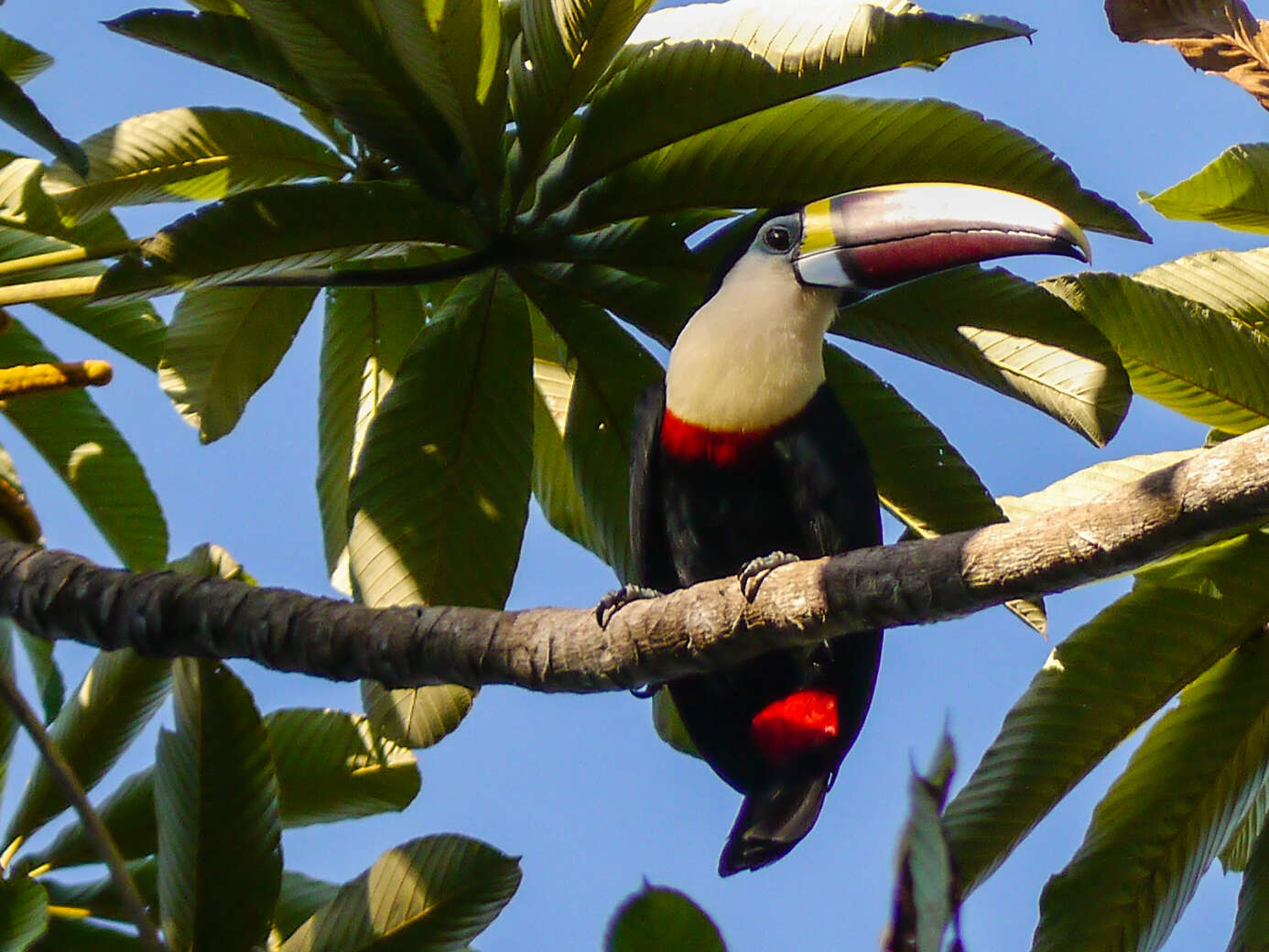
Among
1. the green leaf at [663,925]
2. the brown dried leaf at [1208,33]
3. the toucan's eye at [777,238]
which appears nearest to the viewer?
the green leaf at [663,925]

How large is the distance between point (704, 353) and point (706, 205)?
1.51 feet

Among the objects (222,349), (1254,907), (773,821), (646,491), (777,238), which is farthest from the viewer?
(777,238)

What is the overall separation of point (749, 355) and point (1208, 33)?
1.56 m

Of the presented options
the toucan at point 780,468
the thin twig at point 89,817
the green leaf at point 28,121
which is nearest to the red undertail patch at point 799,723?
the toucan at point 780,468

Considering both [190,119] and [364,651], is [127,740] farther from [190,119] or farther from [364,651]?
[190,119]

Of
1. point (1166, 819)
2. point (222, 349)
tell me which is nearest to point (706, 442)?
point (222, 349)

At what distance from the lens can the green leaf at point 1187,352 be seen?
3363mm

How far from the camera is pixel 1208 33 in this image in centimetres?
270

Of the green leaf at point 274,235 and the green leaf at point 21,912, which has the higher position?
the green leaf at point 274,235

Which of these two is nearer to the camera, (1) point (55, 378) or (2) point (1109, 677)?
(1) point (55, 378)

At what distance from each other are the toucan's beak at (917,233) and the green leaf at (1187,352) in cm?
17

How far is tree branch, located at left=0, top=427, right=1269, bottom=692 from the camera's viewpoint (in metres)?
2.42

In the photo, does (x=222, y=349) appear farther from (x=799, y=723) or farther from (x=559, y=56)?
(x=799, y=723)

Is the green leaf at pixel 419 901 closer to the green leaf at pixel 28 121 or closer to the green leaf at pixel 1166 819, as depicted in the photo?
the green leaf at pixel 1166 819
